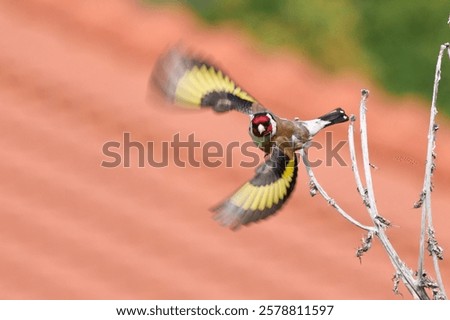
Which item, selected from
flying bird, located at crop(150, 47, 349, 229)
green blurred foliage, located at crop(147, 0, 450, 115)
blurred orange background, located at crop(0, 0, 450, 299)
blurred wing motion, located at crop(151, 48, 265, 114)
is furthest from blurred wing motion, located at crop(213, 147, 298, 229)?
green blurred foliage, located at crop(147, 0, 450, 115)

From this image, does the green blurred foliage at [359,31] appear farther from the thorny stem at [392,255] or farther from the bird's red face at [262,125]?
the thorny stem at [392,255]

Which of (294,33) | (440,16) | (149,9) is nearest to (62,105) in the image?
(149,9)

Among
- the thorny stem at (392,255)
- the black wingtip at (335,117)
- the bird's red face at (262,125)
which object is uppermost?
the black wingtip at (335,117)

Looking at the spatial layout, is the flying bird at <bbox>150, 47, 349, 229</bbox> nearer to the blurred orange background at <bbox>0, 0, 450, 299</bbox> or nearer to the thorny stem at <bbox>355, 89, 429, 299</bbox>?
the thorny stem at <bbox>355, 89, 429, 299</bbox>

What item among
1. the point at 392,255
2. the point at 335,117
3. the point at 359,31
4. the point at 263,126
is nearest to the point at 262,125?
the point at 263,126

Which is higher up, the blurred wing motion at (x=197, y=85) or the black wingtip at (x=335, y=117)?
the blurred wing motion at (x=197, y=85)

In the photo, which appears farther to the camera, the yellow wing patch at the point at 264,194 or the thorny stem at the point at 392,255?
the yellow wing patch at the point at 264,194

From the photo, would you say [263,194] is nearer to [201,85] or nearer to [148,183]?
[201,85]

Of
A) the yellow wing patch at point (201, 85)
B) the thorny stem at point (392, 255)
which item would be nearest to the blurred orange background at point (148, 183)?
the yellow wing patch at point (201, 85)

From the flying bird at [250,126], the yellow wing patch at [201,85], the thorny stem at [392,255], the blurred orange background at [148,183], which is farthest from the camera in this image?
the blurred orange background at [148,183]
